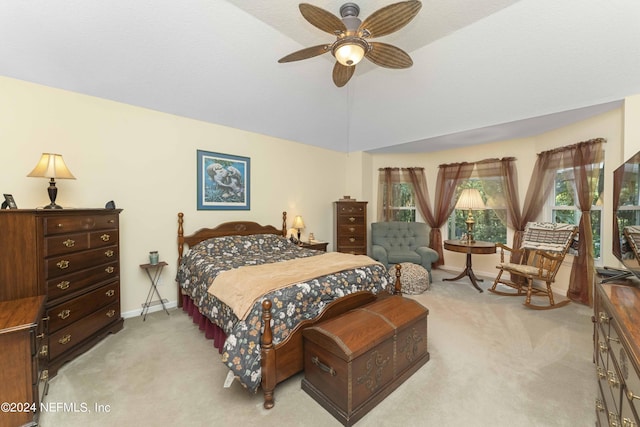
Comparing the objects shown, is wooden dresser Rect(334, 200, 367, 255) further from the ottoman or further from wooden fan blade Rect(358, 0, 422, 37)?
wooden fan blade Rect(358, 0, 422, 37)

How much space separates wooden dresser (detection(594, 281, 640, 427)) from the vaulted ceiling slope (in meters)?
2.36

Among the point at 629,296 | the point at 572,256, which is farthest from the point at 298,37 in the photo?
the point at 572,256

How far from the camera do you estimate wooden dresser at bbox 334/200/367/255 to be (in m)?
5.04

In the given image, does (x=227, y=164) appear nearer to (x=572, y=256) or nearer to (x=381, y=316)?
(x=381, y=316)

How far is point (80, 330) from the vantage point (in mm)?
2369

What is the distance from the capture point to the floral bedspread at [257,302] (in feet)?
5.88

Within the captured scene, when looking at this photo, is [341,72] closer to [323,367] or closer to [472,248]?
[323,367]

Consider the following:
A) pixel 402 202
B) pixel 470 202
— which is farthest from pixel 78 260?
pixel 402 202

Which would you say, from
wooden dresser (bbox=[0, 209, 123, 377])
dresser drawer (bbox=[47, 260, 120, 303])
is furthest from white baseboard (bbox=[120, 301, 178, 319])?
dresser drawer (bbox=[47, 260, 120, 303])

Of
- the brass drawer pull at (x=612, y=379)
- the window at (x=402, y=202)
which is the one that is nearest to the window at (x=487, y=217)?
the window at (x=402, y=202)

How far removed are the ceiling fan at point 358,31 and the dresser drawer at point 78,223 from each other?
91.6 inches

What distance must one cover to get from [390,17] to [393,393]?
264cm

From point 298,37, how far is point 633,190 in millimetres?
3115

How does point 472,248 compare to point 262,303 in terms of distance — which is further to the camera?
point 472,248
